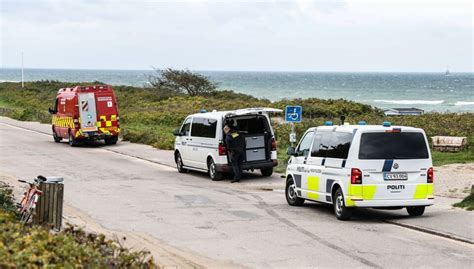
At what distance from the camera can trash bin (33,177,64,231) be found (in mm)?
12938

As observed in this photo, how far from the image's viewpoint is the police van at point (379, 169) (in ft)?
50.7

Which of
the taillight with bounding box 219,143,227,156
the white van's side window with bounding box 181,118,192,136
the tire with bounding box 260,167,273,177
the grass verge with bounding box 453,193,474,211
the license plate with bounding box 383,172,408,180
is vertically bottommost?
the tire with bounding box 260,167,273,177

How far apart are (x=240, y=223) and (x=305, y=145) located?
3226mm

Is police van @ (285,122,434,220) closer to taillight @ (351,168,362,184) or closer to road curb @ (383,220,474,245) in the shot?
taillight @ (351,168,362,184)

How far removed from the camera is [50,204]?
42.6ft

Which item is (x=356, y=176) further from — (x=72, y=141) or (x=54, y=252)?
(x=72, y=141)

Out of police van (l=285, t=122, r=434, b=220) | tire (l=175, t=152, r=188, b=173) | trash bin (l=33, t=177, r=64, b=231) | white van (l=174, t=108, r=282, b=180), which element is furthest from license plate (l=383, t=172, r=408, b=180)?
tire (l=175, t=152, r=188, b=173)

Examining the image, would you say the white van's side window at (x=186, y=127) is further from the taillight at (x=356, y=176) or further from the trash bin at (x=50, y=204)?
the trash bin at (x=50, y=204)

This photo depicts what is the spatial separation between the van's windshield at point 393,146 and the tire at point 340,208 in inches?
38.7

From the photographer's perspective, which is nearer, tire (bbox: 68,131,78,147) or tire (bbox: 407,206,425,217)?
tire (bbox: 407,206,425,217)

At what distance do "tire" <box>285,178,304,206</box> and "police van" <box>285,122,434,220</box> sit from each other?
5.99 feet

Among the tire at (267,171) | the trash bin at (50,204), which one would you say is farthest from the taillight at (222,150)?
the trash bin at (50,204)

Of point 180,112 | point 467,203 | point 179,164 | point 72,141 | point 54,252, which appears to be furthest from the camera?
point 180,112

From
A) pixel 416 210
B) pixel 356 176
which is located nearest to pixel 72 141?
pixel 416 210
